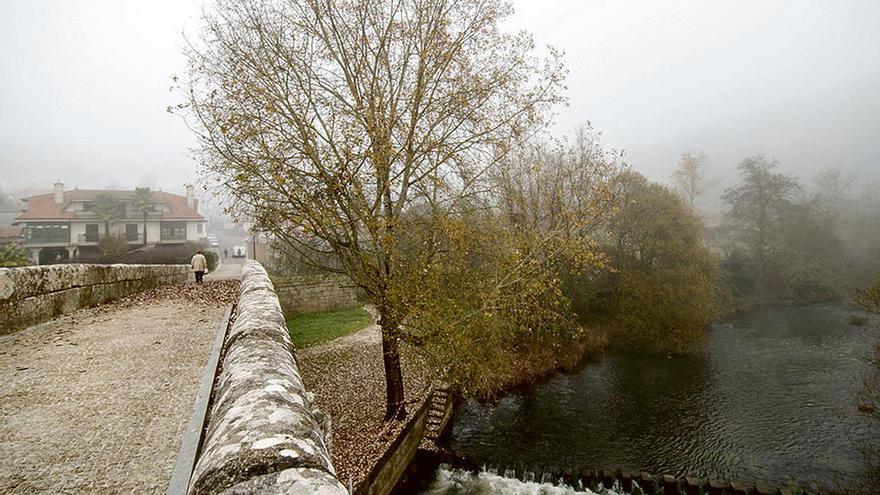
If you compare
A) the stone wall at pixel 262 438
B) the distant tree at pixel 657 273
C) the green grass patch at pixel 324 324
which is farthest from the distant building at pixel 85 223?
the stone wall at pixel 262 438

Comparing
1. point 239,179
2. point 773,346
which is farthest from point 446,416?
point 773,346

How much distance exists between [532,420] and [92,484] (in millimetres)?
13695

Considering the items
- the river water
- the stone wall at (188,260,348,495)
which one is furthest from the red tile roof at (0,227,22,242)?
the stone wall at (188,260,348,495)

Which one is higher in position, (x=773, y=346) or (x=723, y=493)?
(x=773, y=346)

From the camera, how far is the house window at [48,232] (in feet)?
127

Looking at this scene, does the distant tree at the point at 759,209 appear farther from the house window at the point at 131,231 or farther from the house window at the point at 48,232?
A: the house window at the point at 48,232

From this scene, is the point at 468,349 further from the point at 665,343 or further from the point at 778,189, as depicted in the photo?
the point at 778,189

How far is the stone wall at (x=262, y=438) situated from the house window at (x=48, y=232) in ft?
164

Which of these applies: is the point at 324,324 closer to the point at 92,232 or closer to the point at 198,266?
the point at 198,266

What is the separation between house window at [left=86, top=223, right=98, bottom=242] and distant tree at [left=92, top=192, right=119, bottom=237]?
0.98 meters

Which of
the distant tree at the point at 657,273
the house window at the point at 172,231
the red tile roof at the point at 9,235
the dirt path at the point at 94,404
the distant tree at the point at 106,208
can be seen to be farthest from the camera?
the house window at the point at 172,231

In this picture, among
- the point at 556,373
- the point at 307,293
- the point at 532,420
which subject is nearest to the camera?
the point at 532,420

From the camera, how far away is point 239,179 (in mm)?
8211

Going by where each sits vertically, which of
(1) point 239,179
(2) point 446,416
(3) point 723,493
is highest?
(1) point 239,179
